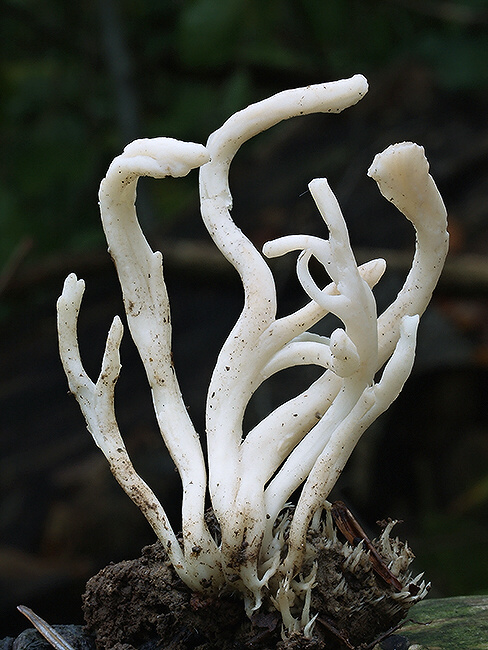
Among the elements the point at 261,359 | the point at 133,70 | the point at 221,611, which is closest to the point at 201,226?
the point at 133,70

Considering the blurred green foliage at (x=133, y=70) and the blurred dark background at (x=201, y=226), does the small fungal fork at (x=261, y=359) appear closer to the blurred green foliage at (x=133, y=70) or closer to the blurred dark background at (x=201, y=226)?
the blurred dark background at (x=201, y=226)

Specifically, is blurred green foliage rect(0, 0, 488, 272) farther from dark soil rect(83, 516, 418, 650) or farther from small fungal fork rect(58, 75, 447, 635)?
dark soil rect(83, 516, 418, 650)

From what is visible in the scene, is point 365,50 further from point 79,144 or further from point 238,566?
point 238,566

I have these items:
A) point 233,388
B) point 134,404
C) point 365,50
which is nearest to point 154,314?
point 233,388

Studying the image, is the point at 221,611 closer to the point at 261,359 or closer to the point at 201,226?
the point at 261,359

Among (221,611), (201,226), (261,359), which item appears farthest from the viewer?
(201,226)

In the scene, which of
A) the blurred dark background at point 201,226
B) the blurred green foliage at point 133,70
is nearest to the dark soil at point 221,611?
the blurred dark background at point 201,226

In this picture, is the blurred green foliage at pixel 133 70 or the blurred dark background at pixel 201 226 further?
the blurred green foliage at pixel 133 70
